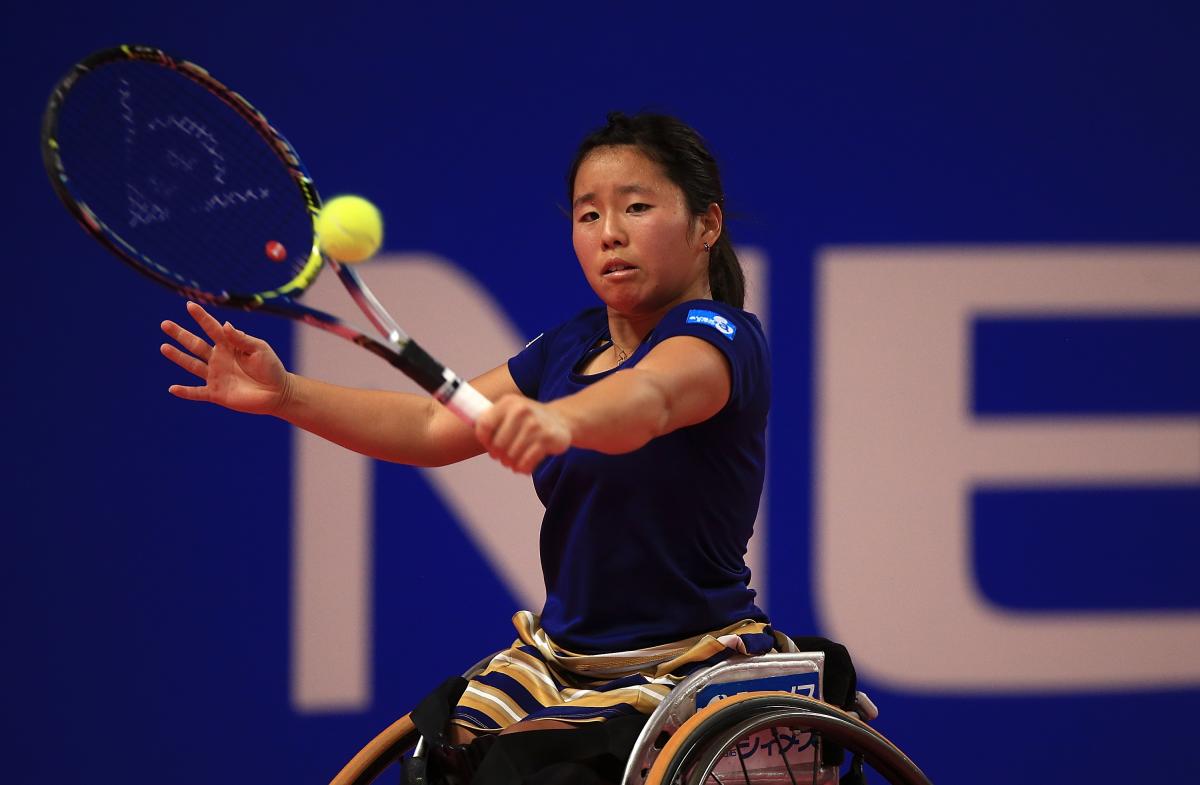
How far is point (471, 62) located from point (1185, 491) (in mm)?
2063

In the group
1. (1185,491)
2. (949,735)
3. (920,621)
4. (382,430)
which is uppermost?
(382,430)

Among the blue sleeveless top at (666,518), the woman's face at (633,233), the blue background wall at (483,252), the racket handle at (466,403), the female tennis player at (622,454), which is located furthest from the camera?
the blue background wall at (483,252)

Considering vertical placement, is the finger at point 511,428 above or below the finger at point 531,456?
above

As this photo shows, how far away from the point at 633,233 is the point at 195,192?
0.82 meters

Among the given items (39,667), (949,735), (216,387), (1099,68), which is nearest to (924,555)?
(949,735)

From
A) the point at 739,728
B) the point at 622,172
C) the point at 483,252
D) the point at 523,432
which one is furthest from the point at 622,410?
the point at 483,252

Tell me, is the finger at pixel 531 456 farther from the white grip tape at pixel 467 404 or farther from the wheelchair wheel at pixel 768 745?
the wheelchair wheel at pixel 768 745

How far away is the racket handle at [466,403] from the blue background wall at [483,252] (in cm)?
167

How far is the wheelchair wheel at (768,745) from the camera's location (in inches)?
66.5

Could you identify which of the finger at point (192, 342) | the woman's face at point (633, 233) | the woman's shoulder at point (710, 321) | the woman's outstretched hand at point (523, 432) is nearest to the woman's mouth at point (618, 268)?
the woman's face at point (633, 233)

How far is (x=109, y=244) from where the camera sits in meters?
1.81

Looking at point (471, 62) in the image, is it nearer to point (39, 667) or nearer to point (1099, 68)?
point (1099, 68)

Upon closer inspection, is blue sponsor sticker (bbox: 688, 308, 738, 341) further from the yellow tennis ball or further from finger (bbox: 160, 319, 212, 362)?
finger (bbox: 160, 319, 212, 362)

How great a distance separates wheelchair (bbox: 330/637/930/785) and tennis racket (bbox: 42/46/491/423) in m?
0.48
